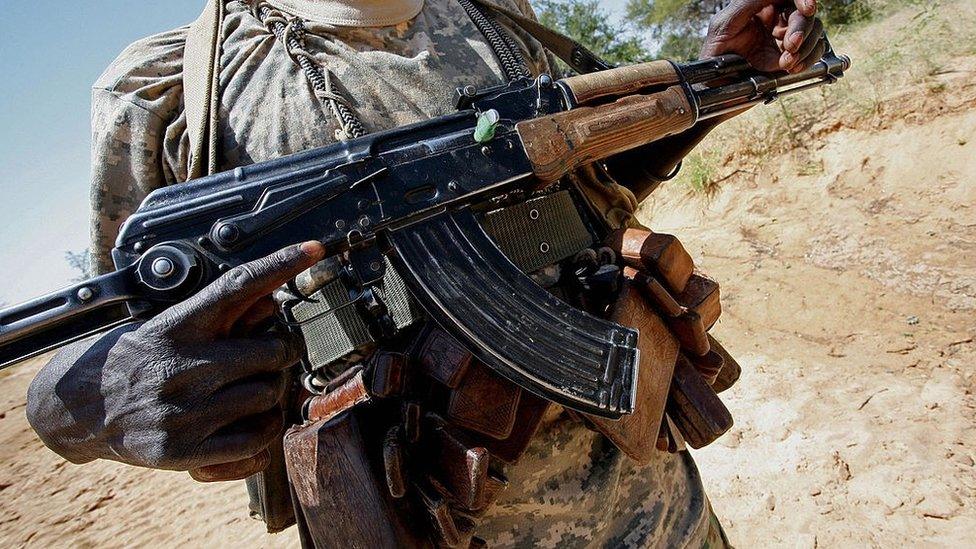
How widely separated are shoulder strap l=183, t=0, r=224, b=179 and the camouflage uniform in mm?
33

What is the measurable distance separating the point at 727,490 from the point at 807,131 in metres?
4.56

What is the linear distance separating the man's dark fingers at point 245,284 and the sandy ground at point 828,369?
2.54 meters

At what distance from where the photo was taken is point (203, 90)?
4.26 ft

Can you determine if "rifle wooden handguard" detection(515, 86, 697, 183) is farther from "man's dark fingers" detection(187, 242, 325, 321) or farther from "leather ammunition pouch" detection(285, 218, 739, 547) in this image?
"man's dark fingers" detection(187, 242, 325, 321)

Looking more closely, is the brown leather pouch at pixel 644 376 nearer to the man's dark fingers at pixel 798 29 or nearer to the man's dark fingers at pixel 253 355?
the man's dark fingers at pixel 253 355

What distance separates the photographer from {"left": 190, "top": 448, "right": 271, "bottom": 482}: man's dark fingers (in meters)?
1.04

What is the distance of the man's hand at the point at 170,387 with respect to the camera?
920 millimetres

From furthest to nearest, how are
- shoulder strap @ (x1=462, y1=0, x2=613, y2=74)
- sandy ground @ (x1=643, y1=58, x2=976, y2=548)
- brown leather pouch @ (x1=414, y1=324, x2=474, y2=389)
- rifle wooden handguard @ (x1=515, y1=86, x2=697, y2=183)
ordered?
sandy ground @ (x1=643, y1=58, x2=976, y2=548) < shoulder strap @ (x1=462, y1=0, x2=613, y2=74) < rifle wooden handguard @ (x1=515, y1=86, x2=697, y2=183) < brown leather pouch @ (x1=414, y1=324, x2=474, y2=389)

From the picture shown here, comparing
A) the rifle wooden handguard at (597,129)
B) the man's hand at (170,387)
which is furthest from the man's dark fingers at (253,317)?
the rifle wooden handguard at (597,129)

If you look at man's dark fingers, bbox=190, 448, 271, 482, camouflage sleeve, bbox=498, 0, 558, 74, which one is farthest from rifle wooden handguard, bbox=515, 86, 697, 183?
man's dark fingers, bbox=190, 448, 271, 482

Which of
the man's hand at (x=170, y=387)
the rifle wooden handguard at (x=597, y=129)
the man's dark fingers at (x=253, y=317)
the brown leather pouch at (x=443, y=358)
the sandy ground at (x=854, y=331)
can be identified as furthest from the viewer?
the sandy ground at (x=854, y=331)

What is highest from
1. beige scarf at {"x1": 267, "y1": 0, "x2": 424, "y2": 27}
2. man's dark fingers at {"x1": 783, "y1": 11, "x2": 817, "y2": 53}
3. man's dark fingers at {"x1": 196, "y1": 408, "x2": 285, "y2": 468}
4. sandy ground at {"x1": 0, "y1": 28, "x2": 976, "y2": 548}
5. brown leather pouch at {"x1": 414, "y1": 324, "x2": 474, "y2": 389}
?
beige scarf at {"x1": 267, "y1": 0, "x2": 424, "y2": 27}

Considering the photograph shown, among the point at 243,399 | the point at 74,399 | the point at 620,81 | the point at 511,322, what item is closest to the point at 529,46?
the point at 620,81

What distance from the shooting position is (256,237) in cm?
113
